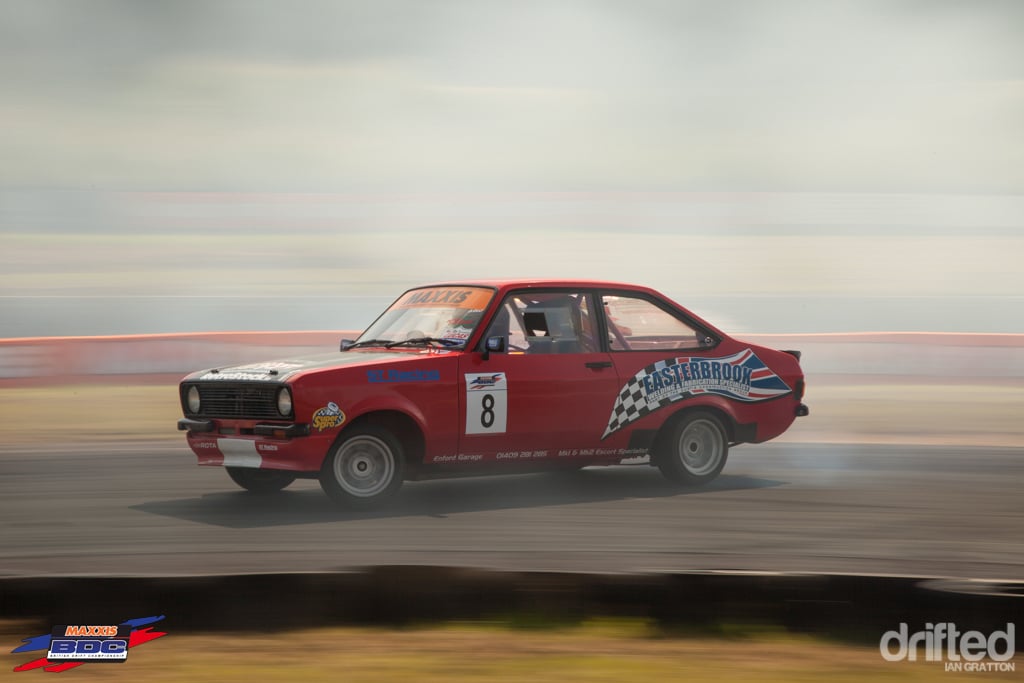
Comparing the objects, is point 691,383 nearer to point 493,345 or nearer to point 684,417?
point 684,417

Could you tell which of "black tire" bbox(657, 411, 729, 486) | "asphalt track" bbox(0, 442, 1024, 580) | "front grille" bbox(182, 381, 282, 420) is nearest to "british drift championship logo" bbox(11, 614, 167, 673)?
"asphalt track" bbox(0, 442, 1024, 580)

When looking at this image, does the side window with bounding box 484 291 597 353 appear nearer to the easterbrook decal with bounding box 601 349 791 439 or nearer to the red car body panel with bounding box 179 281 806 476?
the red car body panel with bounding box 179 281 806 476

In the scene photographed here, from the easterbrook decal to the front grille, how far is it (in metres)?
2.28

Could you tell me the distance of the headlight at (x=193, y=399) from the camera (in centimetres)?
785

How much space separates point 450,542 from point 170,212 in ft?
70.4

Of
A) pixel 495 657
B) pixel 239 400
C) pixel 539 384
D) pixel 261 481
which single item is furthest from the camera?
pixel 261 481

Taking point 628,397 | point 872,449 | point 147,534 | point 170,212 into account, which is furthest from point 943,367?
point 170,212

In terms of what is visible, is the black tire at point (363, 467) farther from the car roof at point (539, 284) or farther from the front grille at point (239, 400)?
the car roof at point (539, 284)

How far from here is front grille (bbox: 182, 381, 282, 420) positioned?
7.37 metres

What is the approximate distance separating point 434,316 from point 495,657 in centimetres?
404

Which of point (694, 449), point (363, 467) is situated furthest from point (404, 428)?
point (694, 449)

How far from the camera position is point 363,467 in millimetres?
7676

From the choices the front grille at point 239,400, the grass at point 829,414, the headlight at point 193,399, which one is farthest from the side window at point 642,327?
the grass at point 829,414

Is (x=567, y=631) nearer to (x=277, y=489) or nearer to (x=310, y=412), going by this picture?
(x=310, y=412)
